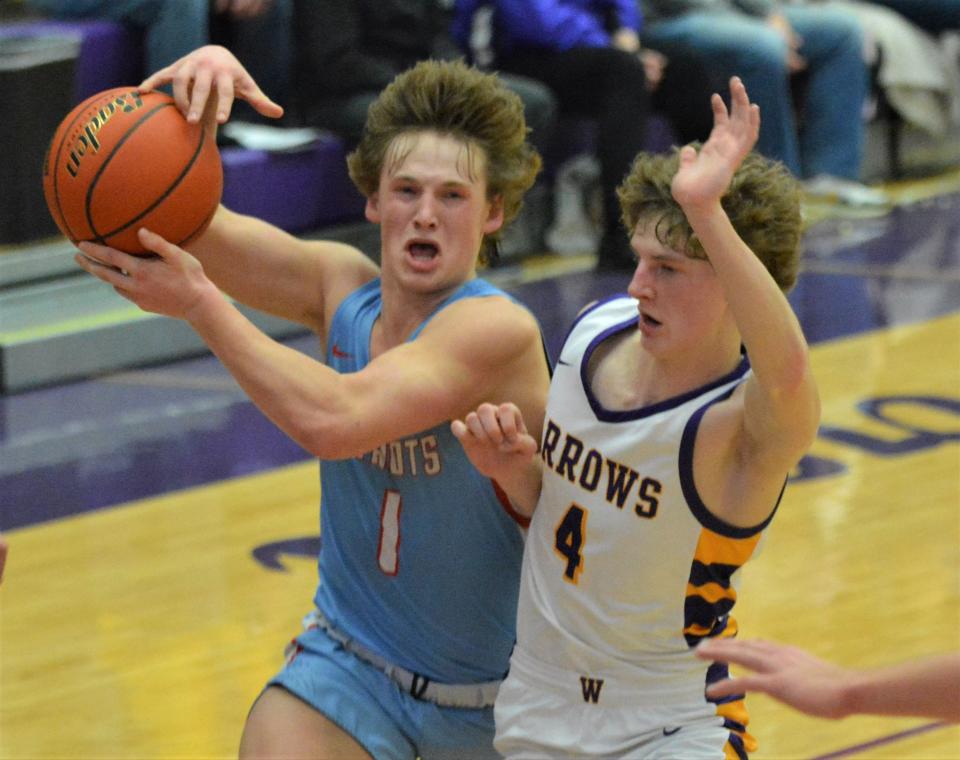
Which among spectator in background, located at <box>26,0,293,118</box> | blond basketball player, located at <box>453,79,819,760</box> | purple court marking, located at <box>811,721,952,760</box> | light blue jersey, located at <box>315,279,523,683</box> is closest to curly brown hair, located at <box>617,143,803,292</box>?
blond basketball player, located at <box>453,79,819,760</box>

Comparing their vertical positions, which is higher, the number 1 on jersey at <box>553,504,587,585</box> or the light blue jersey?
the number 1 on jersey at <box>553,504,587,585</box>

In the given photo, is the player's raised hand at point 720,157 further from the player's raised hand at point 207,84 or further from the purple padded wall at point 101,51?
the purple padded wall at point 101,51

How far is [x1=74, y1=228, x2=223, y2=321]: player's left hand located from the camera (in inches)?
116

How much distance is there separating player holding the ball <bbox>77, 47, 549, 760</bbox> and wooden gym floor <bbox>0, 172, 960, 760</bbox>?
79cm

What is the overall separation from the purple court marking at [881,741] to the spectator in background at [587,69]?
483 centimetres

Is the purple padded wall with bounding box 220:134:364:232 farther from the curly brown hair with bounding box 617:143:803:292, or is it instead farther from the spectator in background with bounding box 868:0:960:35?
the curly brown hair with bounding box 617:143:803:292

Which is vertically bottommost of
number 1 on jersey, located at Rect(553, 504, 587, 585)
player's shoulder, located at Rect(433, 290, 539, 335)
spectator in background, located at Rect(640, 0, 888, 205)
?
spectator in background, located at Rect(640, 0, 888, 205)

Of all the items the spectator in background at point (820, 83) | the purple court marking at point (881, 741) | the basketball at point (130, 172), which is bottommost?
the spectator in background at point (820, 83)

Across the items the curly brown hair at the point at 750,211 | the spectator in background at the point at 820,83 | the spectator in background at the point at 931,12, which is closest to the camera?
the curly brown hair at the point at 750,211

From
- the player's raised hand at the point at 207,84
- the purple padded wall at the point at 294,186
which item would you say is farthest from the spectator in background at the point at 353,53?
the player's raised hand at the point at 207,84

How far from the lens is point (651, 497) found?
2.96 meters

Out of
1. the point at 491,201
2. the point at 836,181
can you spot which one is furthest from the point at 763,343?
the point at 836,181

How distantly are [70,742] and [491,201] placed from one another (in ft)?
5.34

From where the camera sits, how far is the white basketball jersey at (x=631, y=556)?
9.69ft
